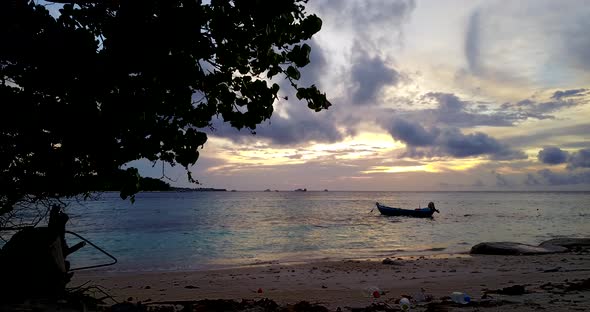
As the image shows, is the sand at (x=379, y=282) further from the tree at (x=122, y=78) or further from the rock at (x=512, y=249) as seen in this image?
the tree at (x=122, y=78)

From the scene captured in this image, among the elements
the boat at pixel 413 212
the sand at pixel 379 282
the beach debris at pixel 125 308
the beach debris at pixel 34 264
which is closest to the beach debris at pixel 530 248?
the sand at pixel 379 282

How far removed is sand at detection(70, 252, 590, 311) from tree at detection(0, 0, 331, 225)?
5.41 meters

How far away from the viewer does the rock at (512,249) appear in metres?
18.7

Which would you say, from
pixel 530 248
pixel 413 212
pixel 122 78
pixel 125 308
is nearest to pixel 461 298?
pixel 125 308

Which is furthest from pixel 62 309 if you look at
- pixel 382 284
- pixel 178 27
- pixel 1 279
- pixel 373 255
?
pixel 373 255

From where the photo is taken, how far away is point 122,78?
4398 mm

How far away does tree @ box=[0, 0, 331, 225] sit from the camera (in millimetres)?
4168

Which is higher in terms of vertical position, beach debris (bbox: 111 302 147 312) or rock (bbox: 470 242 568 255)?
beach debris (bbox: 111 302 147 312)

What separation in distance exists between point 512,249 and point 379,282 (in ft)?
34.7

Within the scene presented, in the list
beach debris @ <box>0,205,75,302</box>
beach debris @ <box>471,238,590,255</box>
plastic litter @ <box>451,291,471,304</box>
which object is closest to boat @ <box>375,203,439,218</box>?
beach debris @ <box>471,238,590,255</box>

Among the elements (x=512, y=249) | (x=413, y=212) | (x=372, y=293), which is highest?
(x=372, y=293)

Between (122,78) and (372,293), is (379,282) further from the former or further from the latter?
(122,78)

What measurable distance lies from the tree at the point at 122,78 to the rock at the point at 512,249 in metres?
18.4

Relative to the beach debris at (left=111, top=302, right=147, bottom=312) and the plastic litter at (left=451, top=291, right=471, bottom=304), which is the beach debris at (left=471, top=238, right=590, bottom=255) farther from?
the beach debris at (left=111, top=302, right=147, bottom=312)
